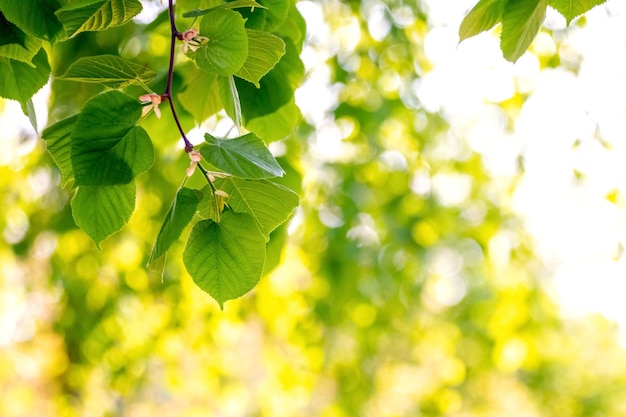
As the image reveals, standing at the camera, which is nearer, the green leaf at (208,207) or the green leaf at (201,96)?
the green leaf at (208,207)

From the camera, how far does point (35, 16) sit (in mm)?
319

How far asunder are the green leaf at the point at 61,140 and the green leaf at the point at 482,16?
222mm

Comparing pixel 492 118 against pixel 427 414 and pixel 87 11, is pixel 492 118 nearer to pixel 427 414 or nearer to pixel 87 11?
pixel 427 414

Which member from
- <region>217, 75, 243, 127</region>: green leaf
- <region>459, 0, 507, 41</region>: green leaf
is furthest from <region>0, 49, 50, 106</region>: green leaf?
<region>459, 0, 507, 41</region>: green leaf

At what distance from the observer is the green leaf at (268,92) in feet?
1.43

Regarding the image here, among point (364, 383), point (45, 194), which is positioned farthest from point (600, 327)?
point (45, 194)

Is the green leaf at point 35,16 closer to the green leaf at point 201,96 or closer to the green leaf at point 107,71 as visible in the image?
the green leaf at point 107,71

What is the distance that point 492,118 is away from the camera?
5.71 ft

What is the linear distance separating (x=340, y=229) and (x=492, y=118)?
0.48 m

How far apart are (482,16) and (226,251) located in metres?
0.20

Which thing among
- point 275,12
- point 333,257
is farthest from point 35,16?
point 333,257

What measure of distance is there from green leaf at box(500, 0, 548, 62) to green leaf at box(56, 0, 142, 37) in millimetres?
199

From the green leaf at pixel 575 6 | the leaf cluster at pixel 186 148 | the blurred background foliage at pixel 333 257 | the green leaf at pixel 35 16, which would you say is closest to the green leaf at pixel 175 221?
the leaf cluster at pixel 186 148

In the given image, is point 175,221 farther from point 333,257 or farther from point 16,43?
→ point 333,257
